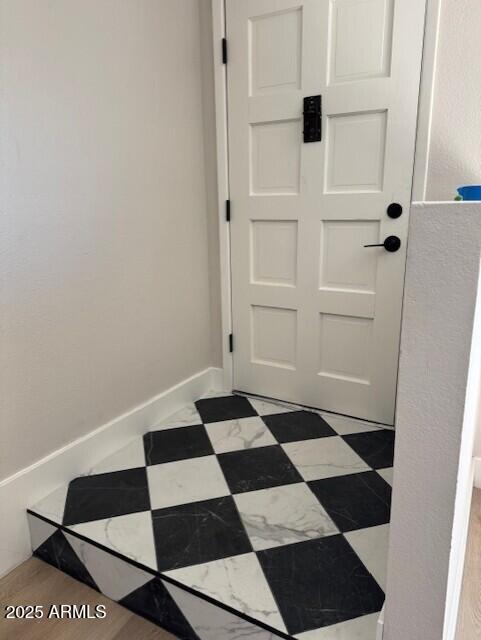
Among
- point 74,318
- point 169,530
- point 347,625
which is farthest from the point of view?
point 74,318

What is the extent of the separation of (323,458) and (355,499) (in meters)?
0.28

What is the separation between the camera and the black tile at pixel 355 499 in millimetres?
1514

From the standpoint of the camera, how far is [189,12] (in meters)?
2.13

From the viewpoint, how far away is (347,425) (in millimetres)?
2160

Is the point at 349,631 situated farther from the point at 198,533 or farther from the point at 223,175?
the point at 223,175

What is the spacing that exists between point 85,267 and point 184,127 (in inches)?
35.4

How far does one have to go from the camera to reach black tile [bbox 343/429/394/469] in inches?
73.0

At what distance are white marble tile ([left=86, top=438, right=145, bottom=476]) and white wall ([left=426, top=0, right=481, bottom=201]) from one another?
63.6 inches

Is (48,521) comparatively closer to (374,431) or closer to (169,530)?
(169,530)

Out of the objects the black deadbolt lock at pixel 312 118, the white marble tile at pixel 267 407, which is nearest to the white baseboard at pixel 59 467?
the white marble tile at pixel 267 407

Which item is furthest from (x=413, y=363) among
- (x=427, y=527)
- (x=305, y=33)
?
(x=305, y=33)

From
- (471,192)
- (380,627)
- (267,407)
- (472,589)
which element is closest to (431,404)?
(380,627)

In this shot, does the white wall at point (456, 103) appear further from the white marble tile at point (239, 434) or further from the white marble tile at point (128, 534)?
the white marble tile at point (128, 534)

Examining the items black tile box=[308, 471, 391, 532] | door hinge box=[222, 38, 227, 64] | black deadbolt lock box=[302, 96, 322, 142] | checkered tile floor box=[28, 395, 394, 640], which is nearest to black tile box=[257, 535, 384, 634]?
checkered tile floor box=[28, 395, 394, 640]
